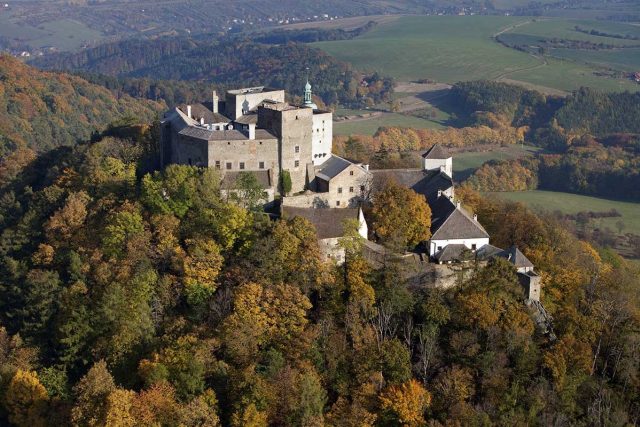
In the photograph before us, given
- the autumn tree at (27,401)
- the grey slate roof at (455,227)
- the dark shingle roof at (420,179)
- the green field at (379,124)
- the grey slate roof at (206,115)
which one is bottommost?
the green field at (379,124)

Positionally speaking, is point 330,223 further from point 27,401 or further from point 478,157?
point 478,157

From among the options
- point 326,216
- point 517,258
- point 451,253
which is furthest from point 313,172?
point 517,258

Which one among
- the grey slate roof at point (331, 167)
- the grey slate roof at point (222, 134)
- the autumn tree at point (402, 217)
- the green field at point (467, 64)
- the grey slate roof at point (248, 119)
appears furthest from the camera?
the green field at point (467, 64)

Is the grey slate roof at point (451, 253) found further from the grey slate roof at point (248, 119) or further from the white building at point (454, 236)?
the grey slate roof at point (248, 119)

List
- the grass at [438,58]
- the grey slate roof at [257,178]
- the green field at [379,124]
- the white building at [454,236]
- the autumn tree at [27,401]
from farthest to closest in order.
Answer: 1. the grass at [438,58]
2. the green field at [379,124]
3. the grey slate roof at [257,178]
4. the white building at [454,236]
5. the autumn tree at [27,401]

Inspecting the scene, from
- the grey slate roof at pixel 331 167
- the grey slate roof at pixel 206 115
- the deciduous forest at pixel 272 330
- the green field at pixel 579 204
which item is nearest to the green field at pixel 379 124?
the green field at pixel 579 204

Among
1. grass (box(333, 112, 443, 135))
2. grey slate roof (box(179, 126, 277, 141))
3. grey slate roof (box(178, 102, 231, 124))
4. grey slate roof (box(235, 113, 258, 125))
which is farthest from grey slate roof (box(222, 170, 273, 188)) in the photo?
grass (box(333, 112, 443, 135))

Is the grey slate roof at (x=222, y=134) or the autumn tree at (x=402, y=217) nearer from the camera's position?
the autumn tree at (x=402, y=217)
